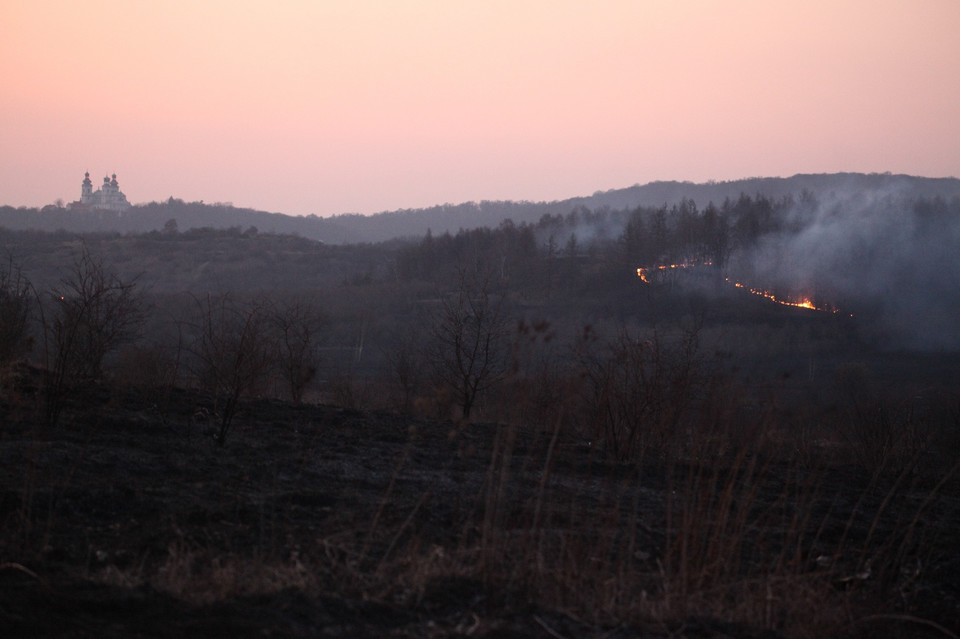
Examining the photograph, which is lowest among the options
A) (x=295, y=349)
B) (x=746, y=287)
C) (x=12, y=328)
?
(x=295, y=349)

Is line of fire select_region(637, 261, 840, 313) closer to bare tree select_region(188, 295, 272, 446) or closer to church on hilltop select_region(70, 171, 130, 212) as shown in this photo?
bare tree select_region(188, 295, 272, 446)

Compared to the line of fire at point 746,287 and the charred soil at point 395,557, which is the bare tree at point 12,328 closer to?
the charred soil at point 395,557

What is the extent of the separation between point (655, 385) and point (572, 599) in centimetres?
499

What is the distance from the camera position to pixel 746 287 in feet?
178

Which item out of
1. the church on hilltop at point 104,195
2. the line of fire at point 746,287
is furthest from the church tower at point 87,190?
the line of fire at point 746,287

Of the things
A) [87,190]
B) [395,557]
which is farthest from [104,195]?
[395,557]

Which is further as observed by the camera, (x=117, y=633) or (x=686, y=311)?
(x=686, y=311)

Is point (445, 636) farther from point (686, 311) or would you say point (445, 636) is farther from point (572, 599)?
point (686, 311)

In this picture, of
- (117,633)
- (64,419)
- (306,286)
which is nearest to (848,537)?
(117,633)

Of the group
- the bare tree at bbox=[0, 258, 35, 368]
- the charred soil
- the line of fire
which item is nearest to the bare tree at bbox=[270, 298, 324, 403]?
the charred soil

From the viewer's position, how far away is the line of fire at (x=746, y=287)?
49.6m

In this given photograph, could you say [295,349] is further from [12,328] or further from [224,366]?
[12,328]

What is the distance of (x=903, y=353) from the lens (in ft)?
136

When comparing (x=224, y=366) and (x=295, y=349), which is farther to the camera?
(x=295, y=349)
